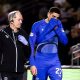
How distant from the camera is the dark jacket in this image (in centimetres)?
511

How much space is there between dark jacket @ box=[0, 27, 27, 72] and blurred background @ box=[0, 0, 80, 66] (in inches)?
182

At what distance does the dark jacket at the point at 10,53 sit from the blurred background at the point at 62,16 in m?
4.62

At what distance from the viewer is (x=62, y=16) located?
11.3 m

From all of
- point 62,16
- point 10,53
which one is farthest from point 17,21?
point 62,16

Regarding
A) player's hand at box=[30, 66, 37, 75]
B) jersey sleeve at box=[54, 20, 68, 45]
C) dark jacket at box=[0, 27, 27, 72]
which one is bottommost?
player's hand at box=[30, 66, 37, 75]

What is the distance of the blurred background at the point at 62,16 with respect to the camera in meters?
9.97

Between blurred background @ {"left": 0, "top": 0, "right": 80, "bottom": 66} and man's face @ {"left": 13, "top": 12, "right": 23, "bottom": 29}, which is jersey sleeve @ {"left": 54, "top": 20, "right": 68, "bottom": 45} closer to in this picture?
man's face @ {"left": 13, "top": 12, "right": 23, "bottom": 29}

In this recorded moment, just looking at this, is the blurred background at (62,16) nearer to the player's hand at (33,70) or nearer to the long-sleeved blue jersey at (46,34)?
the long-sleeved blue jersey at (46,34)

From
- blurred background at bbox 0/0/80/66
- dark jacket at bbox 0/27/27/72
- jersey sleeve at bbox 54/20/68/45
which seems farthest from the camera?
blurred background at bbox 0/0/80/66

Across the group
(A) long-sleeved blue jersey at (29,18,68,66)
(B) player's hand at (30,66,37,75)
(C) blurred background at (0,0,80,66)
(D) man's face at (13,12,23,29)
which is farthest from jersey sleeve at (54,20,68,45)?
(C) blurred background at (0,0,80,66)

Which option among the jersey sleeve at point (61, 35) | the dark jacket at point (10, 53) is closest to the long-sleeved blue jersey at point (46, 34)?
the jersey sleeve at point (61, 35)

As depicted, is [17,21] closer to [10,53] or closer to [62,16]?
[10,53]

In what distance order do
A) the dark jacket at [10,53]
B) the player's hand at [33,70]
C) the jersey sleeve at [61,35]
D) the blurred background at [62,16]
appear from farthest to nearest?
the blurred background at [62,16], the jersey sleeve at [61,35], the player's hand at [33,70], the dark jacket at [10,53]

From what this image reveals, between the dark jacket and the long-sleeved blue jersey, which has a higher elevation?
the long-sleeved blue jersey
